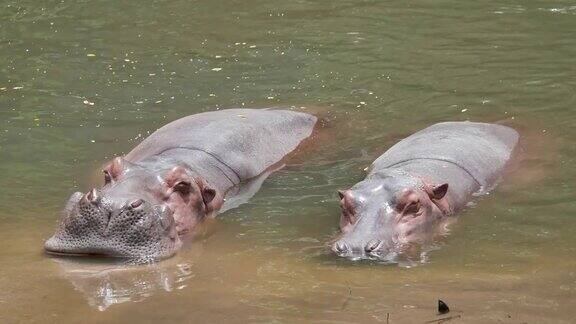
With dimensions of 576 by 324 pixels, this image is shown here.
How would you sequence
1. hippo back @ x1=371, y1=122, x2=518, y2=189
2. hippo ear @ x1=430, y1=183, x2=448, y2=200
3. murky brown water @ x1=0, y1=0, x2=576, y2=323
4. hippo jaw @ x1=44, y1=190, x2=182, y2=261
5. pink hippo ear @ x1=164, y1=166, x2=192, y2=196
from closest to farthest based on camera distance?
murky brown water @ x1=0, y1=0, x2=576, y2=323 < hippo jaw @ x1=44, y1=190, x2=182, y2=261 < hippo ear @ x1=430, y1=183, x2=448, y2=200 < pink hippo ear @ x1=164, y1=166, x2=192, y2=196 < hippo back @ x1=371, y1=122, x2=518, y2=189

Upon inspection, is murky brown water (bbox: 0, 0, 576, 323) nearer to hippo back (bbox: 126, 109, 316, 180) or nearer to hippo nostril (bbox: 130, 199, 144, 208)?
hippo back (bbox: 126, 109, 316, 180)

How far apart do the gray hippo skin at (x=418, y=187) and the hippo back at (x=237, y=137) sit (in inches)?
40.1

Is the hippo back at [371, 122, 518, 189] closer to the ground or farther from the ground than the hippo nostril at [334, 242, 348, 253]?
closer to the ground

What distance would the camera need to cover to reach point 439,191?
777 cm

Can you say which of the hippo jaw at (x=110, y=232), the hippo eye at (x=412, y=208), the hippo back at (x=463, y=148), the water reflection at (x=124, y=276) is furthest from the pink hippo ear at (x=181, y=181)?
the hippo eye at (x=412, y=208)

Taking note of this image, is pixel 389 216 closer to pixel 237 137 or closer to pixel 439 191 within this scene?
pixel 439 191

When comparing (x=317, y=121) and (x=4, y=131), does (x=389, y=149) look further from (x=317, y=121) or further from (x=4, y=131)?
(x=4, y=131)

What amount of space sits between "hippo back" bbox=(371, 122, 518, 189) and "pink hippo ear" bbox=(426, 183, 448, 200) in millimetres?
728

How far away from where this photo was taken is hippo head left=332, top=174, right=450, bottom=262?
7.07m

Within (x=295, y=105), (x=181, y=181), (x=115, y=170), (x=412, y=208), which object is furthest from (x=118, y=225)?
(x=295, y=105)

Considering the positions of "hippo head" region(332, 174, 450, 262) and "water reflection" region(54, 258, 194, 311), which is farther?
"hippo head" region(332, 174, 450, 262)

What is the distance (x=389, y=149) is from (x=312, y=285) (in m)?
2.99

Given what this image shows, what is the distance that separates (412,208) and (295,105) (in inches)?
140

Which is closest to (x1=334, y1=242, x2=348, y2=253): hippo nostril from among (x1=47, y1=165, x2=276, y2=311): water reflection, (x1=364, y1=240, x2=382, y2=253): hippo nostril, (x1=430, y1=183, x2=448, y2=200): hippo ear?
(x1=364, y1=240, x2=382, y2=253): hippo nostril
